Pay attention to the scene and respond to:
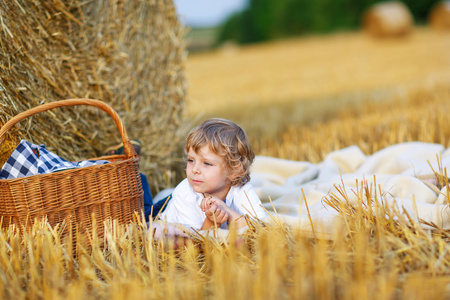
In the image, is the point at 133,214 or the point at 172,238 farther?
the point at 133,214

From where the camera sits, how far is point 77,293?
3.73ft

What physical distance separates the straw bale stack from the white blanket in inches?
30.0

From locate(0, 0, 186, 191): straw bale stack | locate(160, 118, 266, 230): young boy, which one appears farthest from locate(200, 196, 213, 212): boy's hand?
locate(0, 0, 186, 191): straw bale stack

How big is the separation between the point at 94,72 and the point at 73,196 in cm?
108

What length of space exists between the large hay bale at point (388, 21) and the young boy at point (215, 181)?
1329 cm

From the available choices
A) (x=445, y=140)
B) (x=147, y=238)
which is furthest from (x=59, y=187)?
(x=445, y=140)

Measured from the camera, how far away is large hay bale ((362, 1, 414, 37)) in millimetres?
13836

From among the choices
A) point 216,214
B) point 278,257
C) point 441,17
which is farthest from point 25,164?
point 441,17

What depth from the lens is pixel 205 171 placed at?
1.93m

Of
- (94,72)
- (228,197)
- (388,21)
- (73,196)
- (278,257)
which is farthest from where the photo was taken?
(388,21)

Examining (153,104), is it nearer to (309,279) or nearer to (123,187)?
(123,187)

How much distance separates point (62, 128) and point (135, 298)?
1.51 meters

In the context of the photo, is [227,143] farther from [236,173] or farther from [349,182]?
[349,182]

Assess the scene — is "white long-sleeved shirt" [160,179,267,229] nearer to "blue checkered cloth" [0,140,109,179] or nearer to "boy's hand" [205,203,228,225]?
"boy's hand" [205,203,228,225]
